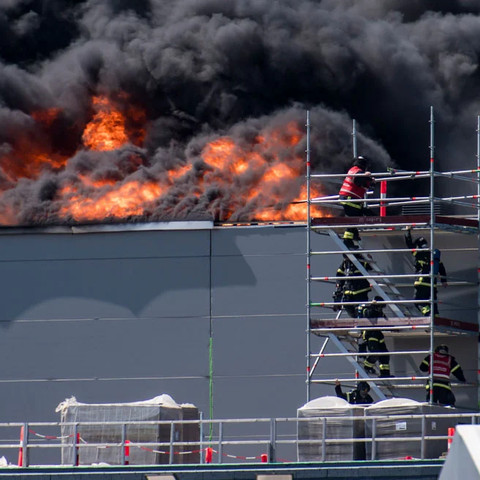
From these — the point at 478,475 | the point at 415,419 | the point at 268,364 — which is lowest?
the point at 478,475

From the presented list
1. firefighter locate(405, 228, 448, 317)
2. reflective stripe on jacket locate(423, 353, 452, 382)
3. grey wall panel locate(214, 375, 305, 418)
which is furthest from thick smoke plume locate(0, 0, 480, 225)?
reflective stripe on jacket locate(423, 353, 452, 382)

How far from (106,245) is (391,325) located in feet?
18.9

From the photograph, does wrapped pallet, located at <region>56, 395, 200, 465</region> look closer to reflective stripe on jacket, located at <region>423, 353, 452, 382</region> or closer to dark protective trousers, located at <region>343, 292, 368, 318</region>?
dark protective trousers, located at <region>343, 292, 368, 318</region>

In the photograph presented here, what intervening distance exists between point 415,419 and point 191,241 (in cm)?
646

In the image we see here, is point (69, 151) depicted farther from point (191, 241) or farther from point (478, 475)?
point (478, 475)

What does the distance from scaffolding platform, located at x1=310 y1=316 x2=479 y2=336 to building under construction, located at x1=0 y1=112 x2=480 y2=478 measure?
1.13 m

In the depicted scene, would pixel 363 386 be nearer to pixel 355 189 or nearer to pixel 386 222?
pixel 386 222

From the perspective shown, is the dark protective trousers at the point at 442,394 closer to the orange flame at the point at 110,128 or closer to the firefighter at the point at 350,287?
the firefighter at the point at 350,287

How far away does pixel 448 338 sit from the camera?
1967 cm

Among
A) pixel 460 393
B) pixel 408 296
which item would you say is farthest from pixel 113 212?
pixel 460 393

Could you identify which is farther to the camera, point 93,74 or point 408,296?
point 93,74

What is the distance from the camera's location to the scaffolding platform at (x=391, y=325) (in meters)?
17.8

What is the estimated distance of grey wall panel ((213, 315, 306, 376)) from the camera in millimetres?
20312

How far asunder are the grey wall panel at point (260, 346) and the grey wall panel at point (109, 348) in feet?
1.03
